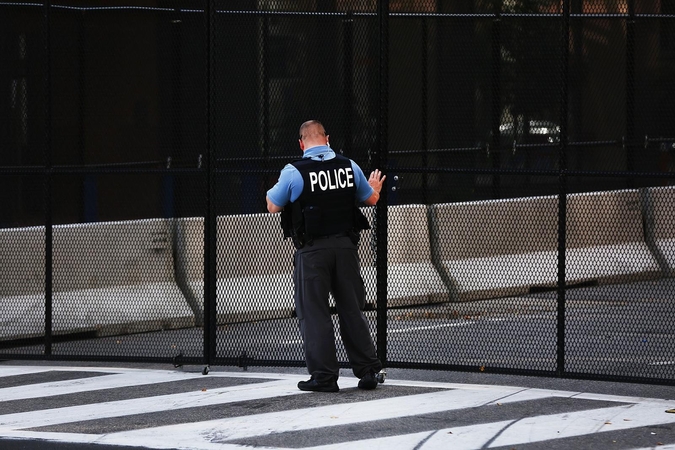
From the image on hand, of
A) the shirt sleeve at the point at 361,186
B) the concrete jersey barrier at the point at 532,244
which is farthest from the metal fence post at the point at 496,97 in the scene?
the shirt sleeve at the point at 361,186

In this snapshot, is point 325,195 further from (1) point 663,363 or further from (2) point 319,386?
(1) point 663,363

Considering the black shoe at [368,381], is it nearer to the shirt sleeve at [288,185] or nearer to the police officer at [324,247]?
the police officer at [324,247]

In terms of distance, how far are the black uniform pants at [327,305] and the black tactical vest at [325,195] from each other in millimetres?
133

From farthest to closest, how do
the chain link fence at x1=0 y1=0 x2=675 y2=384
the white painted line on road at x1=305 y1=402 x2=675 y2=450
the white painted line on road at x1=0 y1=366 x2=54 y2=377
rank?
the chain link fence at x1=0 y1=0 x2=675 y2=384
the white painted line on road at x1=0 y1=366 x2=54 y2=377
the white painted line on road at x1=305 y1=402 x2=675 y2=450

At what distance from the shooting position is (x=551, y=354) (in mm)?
11398

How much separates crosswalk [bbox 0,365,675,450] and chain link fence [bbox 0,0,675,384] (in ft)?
1.75

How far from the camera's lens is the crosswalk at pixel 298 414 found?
8.14m

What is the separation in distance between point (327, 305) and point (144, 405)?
1.54 metres

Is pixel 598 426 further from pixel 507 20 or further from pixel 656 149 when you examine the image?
pixel 656 149

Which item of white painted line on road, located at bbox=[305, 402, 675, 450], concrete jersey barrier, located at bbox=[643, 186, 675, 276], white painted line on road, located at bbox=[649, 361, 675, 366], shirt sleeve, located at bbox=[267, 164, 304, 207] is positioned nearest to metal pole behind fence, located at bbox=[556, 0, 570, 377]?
white painted line on road, located at bbox=[305, 402, 675, 450]

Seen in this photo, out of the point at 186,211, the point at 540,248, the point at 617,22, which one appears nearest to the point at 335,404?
the point at 540,248

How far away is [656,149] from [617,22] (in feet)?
7.69

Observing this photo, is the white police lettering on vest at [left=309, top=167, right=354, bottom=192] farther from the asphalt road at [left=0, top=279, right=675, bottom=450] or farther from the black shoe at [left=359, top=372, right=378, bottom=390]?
the asphalt road at [left=0, top=279, right=675, bottom=450]

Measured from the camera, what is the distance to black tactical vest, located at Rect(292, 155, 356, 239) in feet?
30.8
